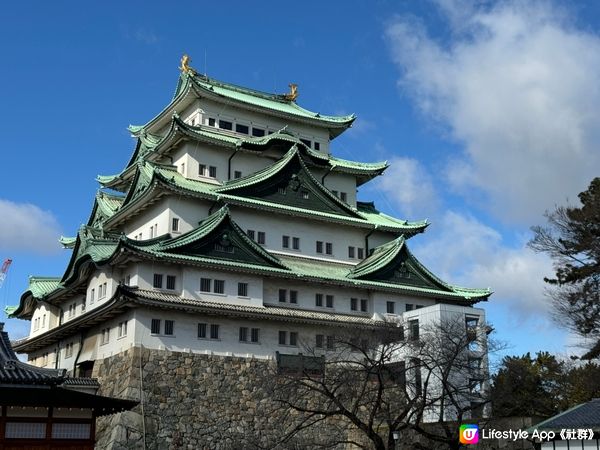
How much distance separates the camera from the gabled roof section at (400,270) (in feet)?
147

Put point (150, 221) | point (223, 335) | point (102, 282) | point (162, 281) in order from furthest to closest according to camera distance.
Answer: point (150, 221)
point (102, 282)
point (223, 335)
point (162, 281)

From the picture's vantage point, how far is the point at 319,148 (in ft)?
171

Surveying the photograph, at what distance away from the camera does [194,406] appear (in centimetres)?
3597

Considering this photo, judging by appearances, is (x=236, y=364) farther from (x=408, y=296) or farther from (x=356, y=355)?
(x=408, y=296)

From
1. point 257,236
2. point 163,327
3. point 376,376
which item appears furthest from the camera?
point 257,236

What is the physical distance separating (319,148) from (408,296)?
13069 mm

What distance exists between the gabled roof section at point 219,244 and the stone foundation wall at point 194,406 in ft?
17.6

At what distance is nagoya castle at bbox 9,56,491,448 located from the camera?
36.1 meters

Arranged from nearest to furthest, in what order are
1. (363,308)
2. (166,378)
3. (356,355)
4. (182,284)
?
1. (166,378)
2. (182,284)
3. (356,355)
4. (363,308)

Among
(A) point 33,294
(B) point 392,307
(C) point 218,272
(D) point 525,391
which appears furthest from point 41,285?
(D) point 525,391

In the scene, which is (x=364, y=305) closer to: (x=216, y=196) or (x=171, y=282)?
(x=216, y=196)

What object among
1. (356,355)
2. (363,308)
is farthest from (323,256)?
(356,355)

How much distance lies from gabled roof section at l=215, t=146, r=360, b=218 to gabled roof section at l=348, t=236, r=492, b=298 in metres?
3.06

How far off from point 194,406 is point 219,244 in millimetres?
8755
